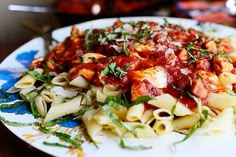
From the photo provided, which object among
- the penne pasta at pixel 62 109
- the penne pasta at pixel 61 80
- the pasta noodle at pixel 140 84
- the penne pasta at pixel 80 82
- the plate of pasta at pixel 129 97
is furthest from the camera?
the penne pasta at pixel 61 80

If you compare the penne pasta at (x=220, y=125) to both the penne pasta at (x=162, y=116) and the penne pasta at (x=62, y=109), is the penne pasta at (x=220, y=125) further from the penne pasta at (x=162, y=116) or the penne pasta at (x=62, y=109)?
the penne pasta at (x=62, y=109)

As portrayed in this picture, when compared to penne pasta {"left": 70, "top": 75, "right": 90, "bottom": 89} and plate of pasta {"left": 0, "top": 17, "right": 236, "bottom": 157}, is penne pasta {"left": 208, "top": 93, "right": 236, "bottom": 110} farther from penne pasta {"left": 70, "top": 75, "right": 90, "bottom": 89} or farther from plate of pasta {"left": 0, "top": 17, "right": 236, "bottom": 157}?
penne pasta {"left": 70, "top": 75, "right": 90, "bottom": 89}

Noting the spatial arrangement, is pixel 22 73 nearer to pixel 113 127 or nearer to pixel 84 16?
pixel 113 127

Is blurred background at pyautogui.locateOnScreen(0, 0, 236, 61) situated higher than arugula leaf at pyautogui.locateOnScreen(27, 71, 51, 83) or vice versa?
blurred background at pyautogui.locateOnScreen(0, 0, 236, 61)

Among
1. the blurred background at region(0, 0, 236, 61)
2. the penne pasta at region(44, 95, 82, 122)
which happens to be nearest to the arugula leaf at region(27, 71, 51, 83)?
the penne pasta at region(44, 95, 82, 122)

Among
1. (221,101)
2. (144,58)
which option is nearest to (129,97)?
(144,58)

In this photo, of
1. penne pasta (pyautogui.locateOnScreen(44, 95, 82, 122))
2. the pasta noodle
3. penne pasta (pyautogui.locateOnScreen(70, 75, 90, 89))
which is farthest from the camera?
penne pasta (pyautogui.locateOnScreen(70, 75, 90, 89))

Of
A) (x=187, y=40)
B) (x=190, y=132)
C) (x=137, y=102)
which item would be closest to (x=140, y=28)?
(x=187, y=40)

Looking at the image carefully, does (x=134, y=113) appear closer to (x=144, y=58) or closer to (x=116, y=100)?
(x=116, y=100)

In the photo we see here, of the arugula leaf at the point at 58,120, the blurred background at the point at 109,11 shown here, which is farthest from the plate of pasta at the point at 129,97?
the blurred background at the point at 109,11
